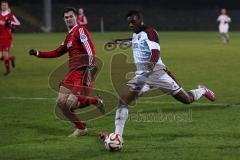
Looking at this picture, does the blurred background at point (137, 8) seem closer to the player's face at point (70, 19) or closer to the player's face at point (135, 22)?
the player's face at point (70, 19)

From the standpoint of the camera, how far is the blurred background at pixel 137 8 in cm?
6612

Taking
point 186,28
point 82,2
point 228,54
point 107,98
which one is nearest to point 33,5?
point 82,2

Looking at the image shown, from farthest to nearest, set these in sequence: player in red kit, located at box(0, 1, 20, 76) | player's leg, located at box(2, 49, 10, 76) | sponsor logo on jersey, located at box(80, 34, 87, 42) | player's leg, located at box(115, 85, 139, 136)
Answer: player's leg, located at box(2, 49, 10, 76), player in red kit, located at box(0, 1, 20, 76), sponsor logo on jersey, located at box(80, 34, 87, 42), player's leg, located at box(115, 85, 139, 136)

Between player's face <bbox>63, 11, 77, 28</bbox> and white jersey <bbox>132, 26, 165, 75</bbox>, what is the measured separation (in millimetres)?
1427

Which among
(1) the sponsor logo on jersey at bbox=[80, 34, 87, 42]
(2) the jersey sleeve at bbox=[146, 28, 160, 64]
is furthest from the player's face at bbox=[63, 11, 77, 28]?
(2) the jersey sleeve at bbox=[146, 28, 160, 64]

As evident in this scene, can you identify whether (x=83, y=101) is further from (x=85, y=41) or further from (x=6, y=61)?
(x=6, y=61)

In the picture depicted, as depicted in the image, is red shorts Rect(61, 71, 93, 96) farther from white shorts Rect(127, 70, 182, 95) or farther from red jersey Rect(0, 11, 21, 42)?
red jersey Rect(0, 11, 21, 42)

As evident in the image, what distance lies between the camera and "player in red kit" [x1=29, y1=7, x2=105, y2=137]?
10047 mm

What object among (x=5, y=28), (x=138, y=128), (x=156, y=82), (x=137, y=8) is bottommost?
(x=137, y=8)

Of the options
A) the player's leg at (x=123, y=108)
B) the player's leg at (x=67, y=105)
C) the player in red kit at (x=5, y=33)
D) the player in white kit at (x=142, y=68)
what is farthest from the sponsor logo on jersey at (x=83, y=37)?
the player in red kit at (x=5, y=33)

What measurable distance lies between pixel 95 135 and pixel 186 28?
193 feet

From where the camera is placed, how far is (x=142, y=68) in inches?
364

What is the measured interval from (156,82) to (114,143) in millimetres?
1362

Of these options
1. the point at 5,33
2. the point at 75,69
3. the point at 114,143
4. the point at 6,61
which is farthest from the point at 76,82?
the point at 5,33
